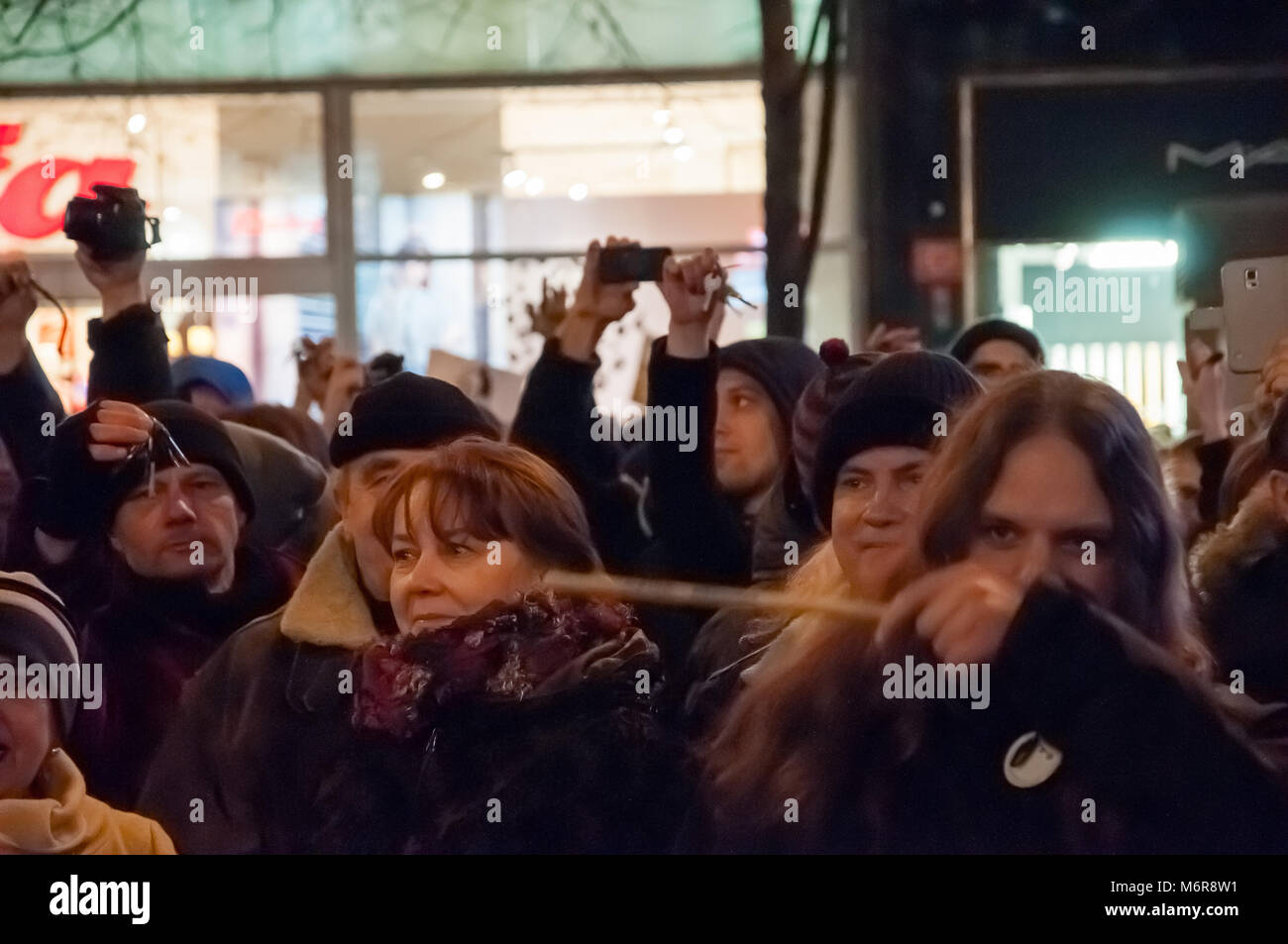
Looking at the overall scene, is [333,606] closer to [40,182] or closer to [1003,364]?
[40,182]

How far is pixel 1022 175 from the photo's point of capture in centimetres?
355

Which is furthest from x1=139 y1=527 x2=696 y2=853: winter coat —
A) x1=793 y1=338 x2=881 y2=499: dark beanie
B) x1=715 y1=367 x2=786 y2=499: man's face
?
x1=793 y1=338 x2=881 y2=499: dark beanie

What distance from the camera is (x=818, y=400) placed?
3.44 metres

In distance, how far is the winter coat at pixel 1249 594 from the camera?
11.2ft

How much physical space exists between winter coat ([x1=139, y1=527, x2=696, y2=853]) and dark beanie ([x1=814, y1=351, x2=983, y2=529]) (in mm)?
639

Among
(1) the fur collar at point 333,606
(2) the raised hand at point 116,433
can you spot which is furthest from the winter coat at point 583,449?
(2) the raised hand at point 116,433

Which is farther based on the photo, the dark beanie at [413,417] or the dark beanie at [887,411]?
the dark beanie at [413,417]

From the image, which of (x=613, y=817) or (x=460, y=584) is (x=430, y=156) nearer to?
(x=460, y=584)

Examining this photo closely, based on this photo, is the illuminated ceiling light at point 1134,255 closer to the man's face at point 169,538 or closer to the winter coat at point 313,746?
the winter coat at point 313,746

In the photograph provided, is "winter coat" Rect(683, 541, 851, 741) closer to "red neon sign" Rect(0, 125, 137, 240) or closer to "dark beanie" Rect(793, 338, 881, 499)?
"dark beanie" Rect(793, 338, 881, 499)

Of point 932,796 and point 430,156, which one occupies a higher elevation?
point 430,156

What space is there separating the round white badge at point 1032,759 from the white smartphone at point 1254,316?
869 mm
